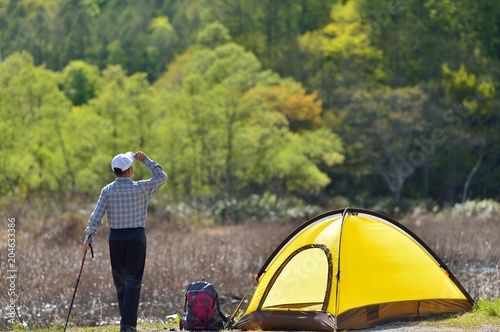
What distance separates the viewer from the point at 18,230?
24203 mm

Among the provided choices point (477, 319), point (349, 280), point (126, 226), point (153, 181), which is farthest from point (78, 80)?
point (477, 319)

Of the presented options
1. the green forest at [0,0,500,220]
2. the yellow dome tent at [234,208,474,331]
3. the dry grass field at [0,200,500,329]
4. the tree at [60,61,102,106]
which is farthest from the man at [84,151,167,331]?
the tree at [60,61,102,106]

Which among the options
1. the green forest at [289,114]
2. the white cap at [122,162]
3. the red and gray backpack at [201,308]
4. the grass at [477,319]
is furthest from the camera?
the green forest at [289,114]

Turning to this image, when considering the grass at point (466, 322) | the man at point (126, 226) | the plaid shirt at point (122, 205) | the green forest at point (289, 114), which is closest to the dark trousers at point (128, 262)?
the man at point (126, 226)

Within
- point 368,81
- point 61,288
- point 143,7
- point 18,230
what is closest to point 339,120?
point 368,81

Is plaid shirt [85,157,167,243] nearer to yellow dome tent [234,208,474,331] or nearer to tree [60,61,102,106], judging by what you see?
yellow dome tent [234,208,474,331]

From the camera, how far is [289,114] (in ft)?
162

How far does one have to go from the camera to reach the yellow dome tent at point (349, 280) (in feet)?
32.2

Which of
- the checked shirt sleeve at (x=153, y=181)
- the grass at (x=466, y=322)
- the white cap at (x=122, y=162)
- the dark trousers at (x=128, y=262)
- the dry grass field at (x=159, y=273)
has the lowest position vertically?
the dry grass field at (x=159, y=273)

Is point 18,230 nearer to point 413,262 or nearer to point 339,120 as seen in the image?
point 413,262

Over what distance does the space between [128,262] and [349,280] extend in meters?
2.39

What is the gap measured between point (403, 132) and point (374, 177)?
19.6 feet

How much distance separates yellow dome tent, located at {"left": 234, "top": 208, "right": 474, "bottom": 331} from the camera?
9.82 metres

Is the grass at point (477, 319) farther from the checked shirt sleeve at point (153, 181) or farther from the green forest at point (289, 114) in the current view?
the green forest at point (289, 114)
